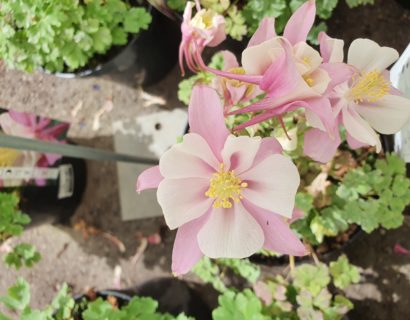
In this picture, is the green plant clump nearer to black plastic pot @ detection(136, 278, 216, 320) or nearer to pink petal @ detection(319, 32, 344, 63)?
black plastic pot @ detection(136, 278, 216, 320)

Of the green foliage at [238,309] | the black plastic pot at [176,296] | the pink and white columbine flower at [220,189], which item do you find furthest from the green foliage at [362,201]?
the black plastic pot at [176,296]

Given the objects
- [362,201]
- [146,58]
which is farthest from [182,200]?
[146,58]

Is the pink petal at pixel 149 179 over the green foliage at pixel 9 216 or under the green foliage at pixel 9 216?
over

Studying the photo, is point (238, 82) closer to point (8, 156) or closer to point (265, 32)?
Result: point (265, 32)

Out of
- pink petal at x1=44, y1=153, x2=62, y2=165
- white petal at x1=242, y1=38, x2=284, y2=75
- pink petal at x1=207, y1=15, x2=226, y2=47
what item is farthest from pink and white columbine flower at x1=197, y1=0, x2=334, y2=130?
pink petal at x1=44, y1=153, x2=62, y2=165

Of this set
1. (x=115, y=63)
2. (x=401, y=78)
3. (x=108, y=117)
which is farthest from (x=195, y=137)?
(x=108, y=117)

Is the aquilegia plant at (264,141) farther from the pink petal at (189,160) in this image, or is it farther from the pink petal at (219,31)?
the pink petal at (219,31)

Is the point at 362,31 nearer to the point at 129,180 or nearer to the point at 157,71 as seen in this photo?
the point at 157,71
